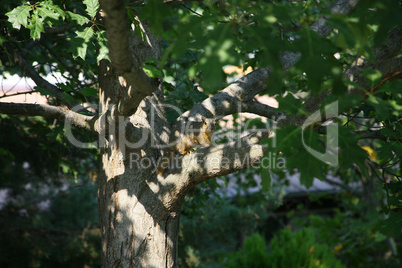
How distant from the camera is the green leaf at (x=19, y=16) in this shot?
2.48 m

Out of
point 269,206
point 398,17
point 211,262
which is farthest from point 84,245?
point 398,17

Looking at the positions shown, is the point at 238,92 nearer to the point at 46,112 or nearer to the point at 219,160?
the point at 219,160

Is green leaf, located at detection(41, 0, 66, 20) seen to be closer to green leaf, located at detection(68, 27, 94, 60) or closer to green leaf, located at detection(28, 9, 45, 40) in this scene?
green leaf, located at detection(28, 9, 45, 40)

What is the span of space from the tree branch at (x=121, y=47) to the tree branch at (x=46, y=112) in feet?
2.84

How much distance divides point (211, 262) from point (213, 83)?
6708mm

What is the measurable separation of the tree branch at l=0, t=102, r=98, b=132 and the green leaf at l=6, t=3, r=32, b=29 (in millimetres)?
545

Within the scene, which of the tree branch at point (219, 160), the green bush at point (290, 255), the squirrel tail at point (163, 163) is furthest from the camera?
the green bush at point (290, 255)

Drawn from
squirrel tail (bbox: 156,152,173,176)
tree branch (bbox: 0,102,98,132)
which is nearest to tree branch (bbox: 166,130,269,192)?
squirrel tail (bbox: 156,152,173,176)

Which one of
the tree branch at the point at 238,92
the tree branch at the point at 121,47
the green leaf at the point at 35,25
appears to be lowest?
the tree branch at the point at 121,47

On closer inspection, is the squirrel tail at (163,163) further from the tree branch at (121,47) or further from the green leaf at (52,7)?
the green leaf at (52,7)

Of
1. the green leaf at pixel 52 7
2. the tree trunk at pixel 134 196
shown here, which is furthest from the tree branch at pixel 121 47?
the green leaf at pixel 52 7

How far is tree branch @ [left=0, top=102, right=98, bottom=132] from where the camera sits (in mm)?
2361

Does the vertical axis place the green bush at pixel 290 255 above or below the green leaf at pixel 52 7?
below

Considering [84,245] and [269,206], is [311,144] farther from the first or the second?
[269,206]
